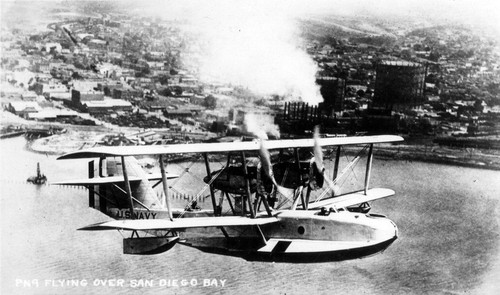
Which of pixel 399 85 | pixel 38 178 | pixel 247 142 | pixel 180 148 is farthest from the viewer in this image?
pixel 399 85

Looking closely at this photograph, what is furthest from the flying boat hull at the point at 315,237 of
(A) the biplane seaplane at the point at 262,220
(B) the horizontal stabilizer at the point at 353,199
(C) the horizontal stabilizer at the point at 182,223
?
(B) the horizontal stabilizer at the point at 353,199

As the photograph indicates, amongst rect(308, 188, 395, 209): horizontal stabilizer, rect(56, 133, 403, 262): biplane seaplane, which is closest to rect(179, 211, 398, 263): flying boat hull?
rect(56, 133, 403, 262): biplane seaplane

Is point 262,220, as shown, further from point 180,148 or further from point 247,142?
point 180,148

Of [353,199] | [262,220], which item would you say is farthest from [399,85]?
[262,220]

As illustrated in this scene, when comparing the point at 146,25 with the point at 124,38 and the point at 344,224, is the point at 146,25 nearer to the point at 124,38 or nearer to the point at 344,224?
the point at 124,38

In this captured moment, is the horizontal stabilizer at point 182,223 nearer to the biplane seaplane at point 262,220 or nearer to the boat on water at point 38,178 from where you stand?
the biplane seaplane at point 262,220

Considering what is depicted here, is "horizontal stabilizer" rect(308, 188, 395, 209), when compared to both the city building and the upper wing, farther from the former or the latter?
the city building

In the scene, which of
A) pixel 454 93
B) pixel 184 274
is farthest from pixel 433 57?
pixel 184 274
